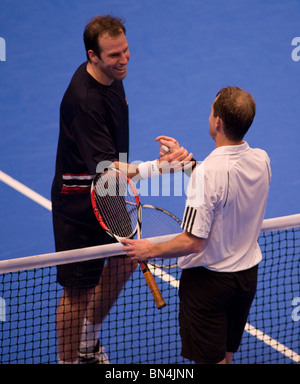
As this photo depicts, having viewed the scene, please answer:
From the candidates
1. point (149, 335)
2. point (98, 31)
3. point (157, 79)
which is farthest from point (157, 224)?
point (157, 79)

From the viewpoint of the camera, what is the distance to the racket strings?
3.93m

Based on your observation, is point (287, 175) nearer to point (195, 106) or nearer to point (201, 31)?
point (195, 106)

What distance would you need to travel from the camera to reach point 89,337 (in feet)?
14.7

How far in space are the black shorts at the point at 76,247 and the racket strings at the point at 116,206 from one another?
0.28 meters

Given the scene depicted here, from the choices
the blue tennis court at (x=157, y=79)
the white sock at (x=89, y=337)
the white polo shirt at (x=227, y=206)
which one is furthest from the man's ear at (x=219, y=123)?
the blue tennis court at (x=157, y=79)

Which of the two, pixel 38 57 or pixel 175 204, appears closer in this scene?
pixel 175 204

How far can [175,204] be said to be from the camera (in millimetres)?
6605

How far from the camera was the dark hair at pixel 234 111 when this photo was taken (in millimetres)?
3234

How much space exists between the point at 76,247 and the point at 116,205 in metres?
0.43

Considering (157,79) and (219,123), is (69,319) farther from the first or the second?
(157,79)

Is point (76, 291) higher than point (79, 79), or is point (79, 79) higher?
point (79, 79)
